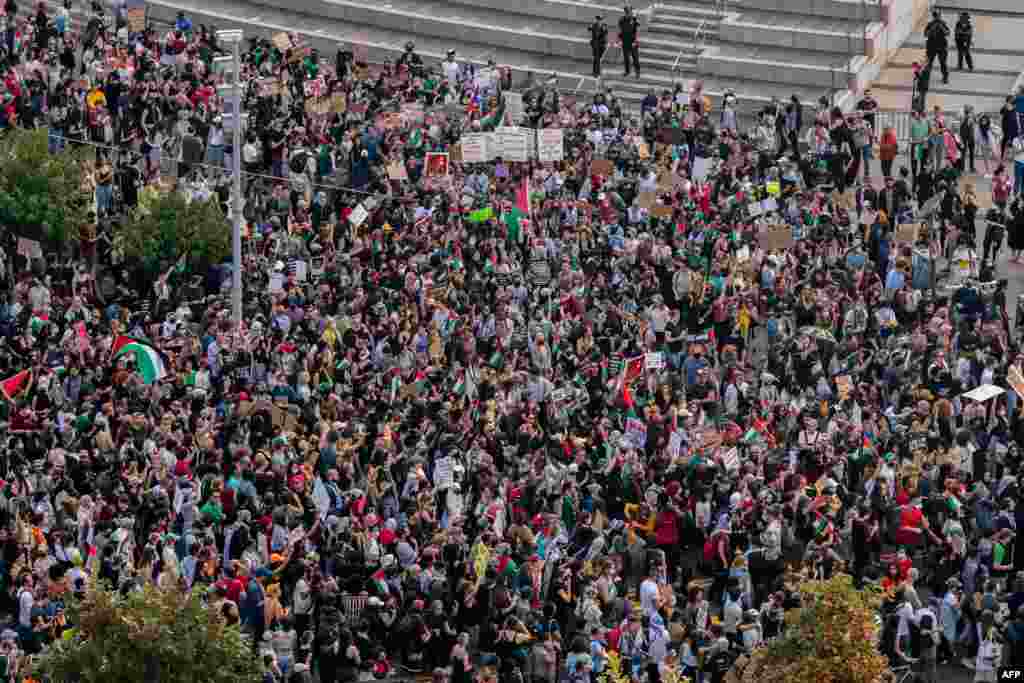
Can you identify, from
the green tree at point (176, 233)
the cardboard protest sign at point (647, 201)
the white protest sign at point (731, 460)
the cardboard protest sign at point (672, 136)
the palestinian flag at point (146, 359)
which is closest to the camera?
the white protest sign at point (731, 460)

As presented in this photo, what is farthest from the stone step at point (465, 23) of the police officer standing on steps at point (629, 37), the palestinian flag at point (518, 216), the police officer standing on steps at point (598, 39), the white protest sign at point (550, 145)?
the palestinian flag at point (518, 216)

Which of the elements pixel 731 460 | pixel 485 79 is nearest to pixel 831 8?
pixel 485 79

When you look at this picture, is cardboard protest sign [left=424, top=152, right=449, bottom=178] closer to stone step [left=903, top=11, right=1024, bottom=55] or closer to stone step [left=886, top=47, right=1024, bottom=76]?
stone step [left=886, top=47, right=1024, bottom=76]

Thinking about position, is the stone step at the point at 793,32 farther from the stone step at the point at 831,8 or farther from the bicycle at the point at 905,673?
the bicycle at the point at 905,673

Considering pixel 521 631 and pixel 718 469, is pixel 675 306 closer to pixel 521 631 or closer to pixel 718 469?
pixel 718 469

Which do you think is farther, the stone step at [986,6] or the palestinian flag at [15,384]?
the stone step at [986,6]
